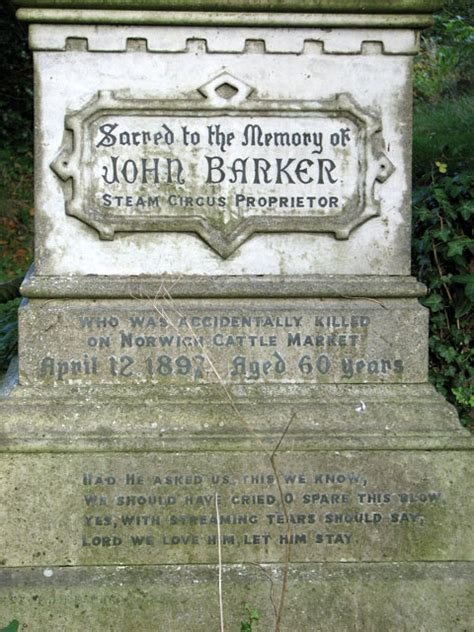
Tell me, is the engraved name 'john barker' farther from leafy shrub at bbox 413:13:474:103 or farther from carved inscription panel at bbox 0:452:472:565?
leafy shrub at bbox 413:13:474:103

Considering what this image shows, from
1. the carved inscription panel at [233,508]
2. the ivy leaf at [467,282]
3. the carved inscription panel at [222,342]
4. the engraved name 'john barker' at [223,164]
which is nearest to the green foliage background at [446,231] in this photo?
the ivy leaf at [467,282]

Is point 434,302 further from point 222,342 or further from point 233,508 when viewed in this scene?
point 233,508

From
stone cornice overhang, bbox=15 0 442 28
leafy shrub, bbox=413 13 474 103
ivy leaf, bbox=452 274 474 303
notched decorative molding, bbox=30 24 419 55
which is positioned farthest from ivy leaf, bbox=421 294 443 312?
leafy shrub, bbox=413 13 474 103

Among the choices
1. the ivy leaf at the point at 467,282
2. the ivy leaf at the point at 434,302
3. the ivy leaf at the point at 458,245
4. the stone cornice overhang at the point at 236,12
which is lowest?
the ivy leaf at the point at 434,302

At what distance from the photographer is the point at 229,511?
3707 mm

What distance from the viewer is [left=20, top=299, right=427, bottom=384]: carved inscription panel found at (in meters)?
3.82

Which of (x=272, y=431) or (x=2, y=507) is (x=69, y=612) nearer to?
(x=2, y=507)

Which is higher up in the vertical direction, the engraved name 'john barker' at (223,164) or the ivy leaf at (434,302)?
the engraved name 'john barker' at (223,164)

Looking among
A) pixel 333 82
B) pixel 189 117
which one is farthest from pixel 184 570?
pixel 333 82

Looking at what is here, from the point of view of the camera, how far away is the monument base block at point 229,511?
360 cm

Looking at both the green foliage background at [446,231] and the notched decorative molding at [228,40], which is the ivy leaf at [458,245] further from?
the notched decorative molding at [228,40]

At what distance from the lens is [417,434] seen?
3744 mm

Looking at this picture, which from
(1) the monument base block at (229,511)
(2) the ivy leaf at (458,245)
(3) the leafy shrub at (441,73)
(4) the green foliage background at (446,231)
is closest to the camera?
(1) the monument base block at (229,511)

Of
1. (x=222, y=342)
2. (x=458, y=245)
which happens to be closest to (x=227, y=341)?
(x=222, y=342)
